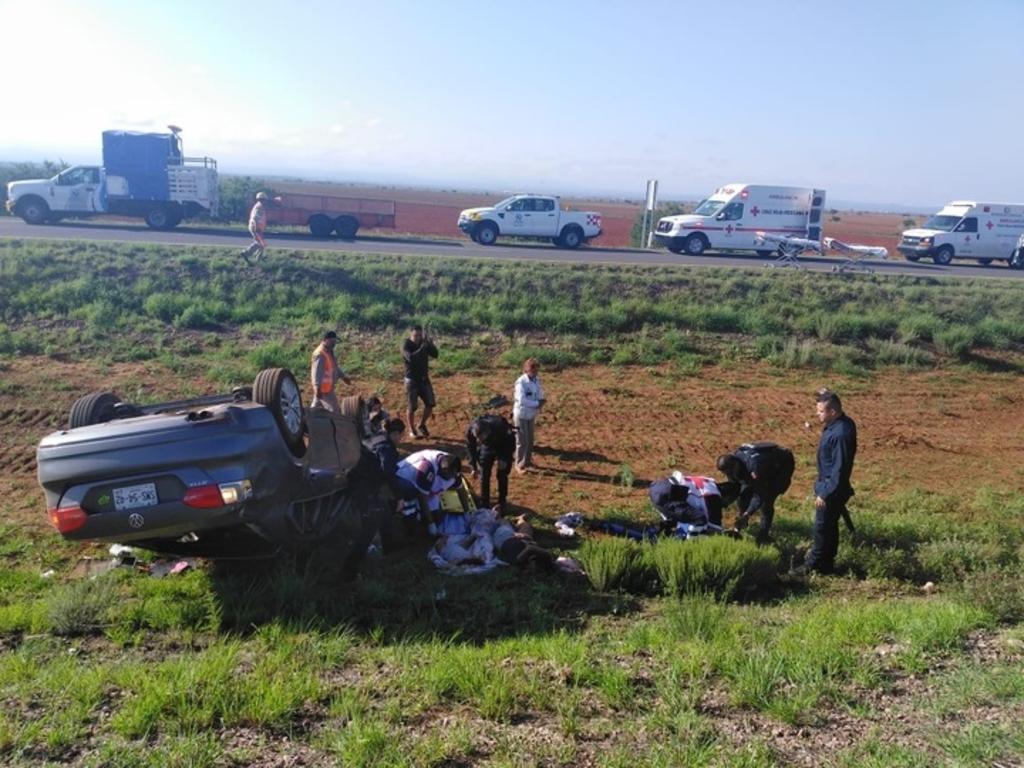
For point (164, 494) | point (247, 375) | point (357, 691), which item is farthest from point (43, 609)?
point (247, 375)

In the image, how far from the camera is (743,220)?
30.1m

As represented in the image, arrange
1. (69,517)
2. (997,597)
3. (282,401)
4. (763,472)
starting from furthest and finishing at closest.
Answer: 1. (763,472)
2. (282,401)
3. (997,597)
4. (69,517)

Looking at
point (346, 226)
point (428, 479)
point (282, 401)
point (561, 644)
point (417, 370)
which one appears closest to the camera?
point (561, 644)

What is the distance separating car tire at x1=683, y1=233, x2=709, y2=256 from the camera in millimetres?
30156

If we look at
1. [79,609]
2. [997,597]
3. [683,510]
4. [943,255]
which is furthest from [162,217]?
[943,255]

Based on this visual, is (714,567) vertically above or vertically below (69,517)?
below

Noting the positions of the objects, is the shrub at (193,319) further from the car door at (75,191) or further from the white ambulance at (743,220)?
the white ambulance at (743,220)

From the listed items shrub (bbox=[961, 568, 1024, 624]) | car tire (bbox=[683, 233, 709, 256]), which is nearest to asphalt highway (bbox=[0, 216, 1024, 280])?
car tire (bbox=[683, 233, 709, 256])

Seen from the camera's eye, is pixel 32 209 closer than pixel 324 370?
No

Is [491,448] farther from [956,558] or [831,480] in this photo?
[956,558]

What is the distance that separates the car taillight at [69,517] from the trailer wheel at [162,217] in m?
25.7

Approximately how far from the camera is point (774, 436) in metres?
12.6

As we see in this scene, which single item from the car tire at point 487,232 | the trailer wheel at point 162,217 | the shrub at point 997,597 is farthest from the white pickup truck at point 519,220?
the shrub at point 997,597

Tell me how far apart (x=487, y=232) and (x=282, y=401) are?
81.6ft
